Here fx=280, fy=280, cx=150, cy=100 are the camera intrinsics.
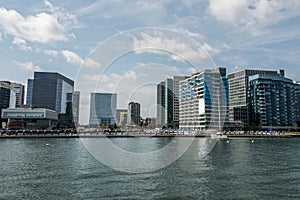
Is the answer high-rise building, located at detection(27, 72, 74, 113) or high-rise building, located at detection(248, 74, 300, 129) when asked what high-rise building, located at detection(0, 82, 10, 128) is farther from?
high-rise building, located at detection(248, 74, 300, 129)

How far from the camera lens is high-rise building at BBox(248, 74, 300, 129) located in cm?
13588

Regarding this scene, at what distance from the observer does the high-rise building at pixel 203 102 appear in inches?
2539

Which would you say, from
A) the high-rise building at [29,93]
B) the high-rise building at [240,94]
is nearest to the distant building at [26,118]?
the high-rise building at [29,93]

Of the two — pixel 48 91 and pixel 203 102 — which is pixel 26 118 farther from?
pixel 203 102

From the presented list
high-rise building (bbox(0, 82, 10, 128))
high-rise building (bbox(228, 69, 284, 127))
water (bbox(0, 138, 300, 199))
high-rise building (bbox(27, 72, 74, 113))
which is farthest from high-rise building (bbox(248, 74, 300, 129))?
high-rise building (bbox(0, 82, 10, 128))

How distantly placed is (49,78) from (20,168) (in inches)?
5903

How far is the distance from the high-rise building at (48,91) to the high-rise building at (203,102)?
81.9 meters

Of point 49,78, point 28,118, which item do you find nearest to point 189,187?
point 28,118

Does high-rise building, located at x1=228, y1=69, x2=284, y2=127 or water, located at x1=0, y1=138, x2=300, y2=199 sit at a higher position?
high-rise building, located at x1=228, y1=69, x2=284, y2=127

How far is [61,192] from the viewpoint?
56.1 feet

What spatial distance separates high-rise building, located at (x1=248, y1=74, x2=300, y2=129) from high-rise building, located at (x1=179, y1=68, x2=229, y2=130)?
40.1 meters

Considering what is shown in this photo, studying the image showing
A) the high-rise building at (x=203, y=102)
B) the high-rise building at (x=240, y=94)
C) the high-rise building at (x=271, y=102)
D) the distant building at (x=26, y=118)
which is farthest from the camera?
the high-rise building at (x=240, y=94)

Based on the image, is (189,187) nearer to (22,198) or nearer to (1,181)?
(22,198)

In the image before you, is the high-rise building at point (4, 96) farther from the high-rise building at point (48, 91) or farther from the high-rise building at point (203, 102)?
the high-rise building at point (203, 102)
